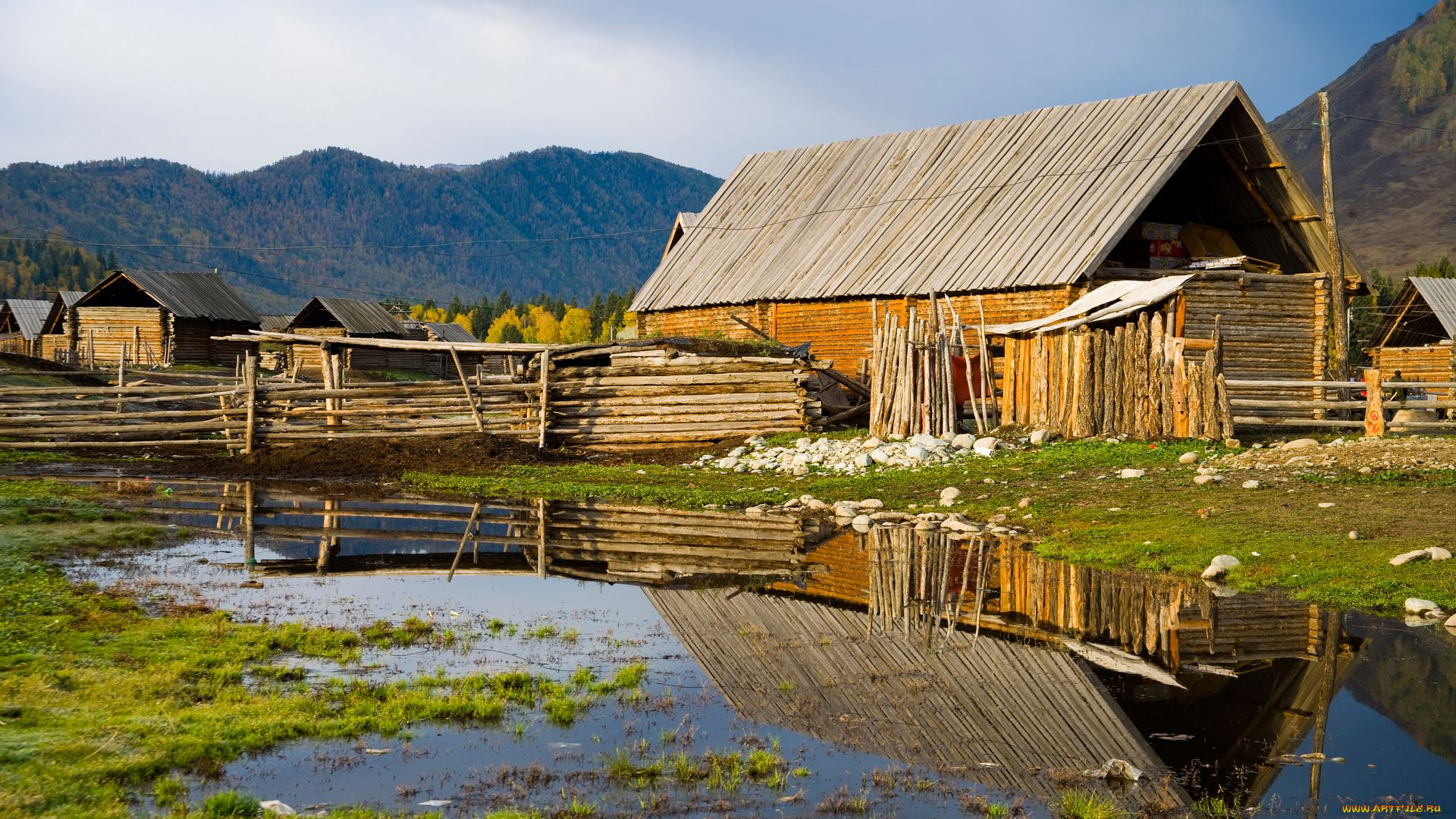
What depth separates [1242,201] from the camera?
94.7 ft

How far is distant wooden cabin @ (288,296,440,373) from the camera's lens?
60844 millimetres

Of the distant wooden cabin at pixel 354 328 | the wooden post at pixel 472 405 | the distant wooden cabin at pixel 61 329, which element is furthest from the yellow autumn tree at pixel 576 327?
the wooden post at pixel 472 405

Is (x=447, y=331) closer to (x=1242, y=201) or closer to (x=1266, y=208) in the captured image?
(x=1242, y=201)

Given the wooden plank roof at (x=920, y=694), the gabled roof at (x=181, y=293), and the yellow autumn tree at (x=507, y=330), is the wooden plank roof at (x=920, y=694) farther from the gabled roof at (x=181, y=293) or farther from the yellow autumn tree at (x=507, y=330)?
the yellow autumn tree at (x=507, y=330)

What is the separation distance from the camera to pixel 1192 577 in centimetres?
1144

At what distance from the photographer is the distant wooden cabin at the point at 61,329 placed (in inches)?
2250

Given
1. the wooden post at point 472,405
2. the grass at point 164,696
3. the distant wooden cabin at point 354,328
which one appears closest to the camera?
the grass at point 164,696

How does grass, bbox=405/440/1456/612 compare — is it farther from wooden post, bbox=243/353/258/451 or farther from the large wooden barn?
the large wooden barn

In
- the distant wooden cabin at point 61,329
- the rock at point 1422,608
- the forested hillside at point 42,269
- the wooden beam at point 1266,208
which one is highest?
the forested hillside at point 42,269

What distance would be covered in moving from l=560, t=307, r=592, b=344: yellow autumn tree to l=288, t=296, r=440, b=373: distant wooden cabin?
58.0 metres

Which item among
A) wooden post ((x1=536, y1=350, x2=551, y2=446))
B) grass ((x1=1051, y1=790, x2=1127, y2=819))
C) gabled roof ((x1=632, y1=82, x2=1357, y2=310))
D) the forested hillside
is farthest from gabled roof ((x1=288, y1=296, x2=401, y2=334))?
the forested hillside

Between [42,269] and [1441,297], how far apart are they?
169m

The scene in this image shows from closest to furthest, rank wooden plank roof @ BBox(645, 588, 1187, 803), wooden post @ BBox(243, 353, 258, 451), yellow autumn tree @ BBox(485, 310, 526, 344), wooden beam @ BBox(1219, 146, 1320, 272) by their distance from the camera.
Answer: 1. wooden plank roof @ BBox(645, 588, 1187, 803)
2. wooden post @ BBox(243, 353, 258, 451)
3. wooden beam @ BBox(1219, 146, 1320, 272)
4. yellow autumn tree @ BBox(485, 310, 526, 344)

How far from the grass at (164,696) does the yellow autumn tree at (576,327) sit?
117542 mm
